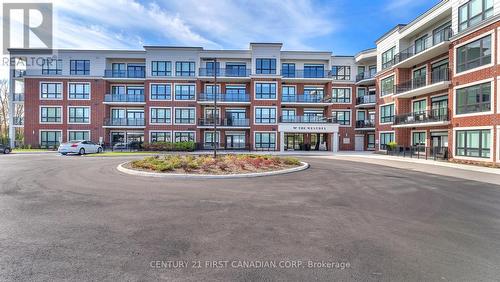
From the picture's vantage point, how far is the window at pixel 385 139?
1150 inches

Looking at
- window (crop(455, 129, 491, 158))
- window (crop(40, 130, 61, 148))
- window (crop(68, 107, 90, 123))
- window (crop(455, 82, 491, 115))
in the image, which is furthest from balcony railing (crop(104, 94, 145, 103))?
window (crop(455, 129, 491, 158))

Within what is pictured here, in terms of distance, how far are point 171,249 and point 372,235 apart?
395 cm

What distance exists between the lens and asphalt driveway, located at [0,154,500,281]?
11.2 ft

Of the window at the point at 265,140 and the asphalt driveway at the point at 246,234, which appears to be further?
the window at the point at 265,140

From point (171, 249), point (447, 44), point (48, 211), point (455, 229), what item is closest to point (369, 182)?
point (455, 229)

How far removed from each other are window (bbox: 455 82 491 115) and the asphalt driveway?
43.2 ft

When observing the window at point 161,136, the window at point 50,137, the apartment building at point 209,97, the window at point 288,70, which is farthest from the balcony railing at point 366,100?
the window at point 50,137

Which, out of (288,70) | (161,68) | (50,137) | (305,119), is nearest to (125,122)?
(161,68)

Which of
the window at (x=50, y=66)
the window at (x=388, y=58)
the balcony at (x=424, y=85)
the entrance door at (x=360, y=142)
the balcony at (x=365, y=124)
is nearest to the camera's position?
the balcony at (x=424, y=85)

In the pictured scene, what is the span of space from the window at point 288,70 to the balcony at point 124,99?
21.6 meters

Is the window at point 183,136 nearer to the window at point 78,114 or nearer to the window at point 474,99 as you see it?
the window at point 78,114

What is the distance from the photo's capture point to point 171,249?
4.04 metres

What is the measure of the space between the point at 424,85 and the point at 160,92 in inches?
1316

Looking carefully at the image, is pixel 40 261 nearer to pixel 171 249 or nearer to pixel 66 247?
pixel 66 247
